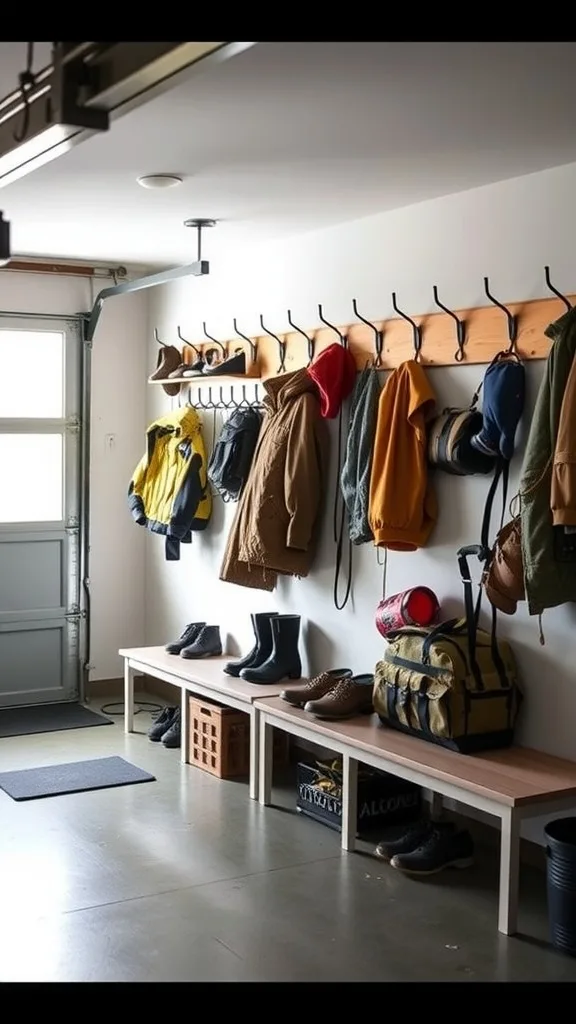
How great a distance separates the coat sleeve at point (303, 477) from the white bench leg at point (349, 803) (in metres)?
1.22

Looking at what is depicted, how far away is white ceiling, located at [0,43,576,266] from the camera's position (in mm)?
3111

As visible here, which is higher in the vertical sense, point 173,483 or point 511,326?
point 511,326

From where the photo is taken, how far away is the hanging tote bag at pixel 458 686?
4.23 metres

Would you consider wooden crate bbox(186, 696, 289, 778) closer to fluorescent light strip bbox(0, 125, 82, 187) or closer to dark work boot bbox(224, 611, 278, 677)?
dark work boot bbox(224, 611, 278, 677)

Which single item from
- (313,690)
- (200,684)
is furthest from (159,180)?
(200,684)

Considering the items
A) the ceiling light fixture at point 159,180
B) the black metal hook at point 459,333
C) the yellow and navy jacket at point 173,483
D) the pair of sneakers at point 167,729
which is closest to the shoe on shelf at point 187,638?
the pair of sneakers at point 167,729

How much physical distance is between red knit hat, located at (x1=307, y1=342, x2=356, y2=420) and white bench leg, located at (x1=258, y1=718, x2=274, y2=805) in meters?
1.42

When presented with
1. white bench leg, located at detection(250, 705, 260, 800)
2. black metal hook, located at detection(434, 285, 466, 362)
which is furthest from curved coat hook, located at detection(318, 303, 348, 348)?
white bench leg, located at detection(250, 705, 260, 800)

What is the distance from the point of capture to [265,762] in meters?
5.08

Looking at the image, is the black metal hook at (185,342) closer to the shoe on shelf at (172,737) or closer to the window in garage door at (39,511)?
the window in garage door at (39,511)

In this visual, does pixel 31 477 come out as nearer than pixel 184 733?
No

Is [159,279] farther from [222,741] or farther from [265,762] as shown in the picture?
[265,762]

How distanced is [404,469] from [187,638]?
1999 mm
